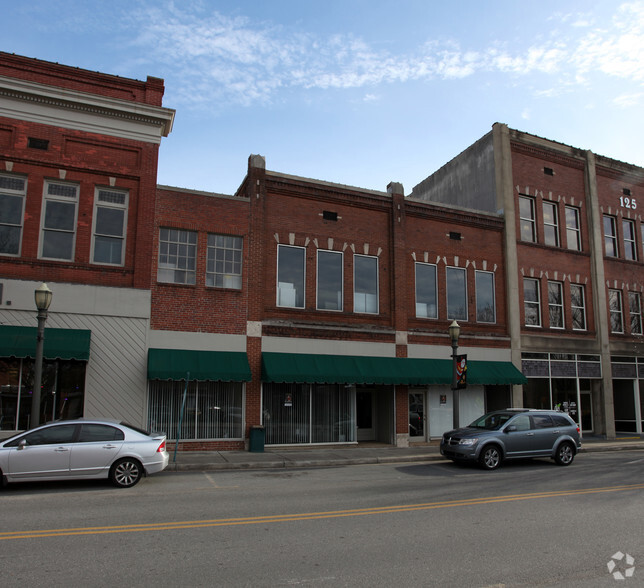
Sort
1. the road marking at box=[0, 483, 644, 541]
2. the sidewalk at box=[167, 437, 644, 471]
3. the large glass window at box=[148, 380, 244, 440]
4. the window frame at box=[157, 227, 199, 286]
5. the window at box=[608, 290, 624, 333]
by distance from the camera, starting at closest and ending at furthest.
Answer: the road marking at box=[0, 483, 644, 541] < the sidewalk at box=[167, 437, 644, 471] < the large glass window at box=[148, 380, 244, 440] < the window frame at box=[157, 227, 199, 286] < the window at box=[608, 290, 624, 333]

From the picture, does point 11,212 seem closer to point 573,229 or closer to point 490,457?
point 490,457

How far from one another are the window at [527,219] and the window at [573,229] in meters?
2.08

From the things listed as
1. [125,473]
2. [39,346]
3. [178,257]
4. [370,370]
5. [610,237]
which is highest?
[610,237]

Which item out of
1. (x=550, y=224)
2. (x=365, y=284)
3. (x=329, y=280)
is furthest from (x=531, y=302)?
(x=329, y=280)

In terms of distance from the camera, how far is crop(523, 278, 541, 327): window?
2428 centimetres

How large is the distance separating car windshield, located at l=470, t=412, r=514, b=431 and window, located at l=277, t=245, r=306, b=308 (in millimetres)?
7508

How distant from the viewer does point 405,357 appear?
2120 centimetres

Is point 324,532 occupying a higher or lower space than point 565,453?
lower

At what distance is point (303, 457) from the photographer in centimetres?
1697

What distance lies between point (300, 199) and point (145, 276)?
21.2ft

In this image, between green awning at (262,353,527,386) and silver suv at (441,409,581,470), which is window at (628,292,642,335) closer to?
green awning at (262,353,527,386)

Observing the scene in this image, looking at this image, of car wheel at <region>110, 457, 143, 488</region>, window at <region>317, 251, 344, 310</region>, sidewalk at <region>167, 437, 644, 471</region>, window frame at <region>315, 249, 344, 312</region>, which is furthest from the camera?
window at <region>317, 251, 344, 310</region>

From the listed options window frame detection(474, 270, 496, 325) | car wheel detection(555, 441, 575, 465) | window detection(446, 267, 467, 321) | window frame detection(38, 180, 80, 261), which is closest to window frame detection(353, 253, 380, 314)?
window detection(446, 267, 467, 321)

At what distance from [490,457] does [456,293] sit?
940 centimetres
